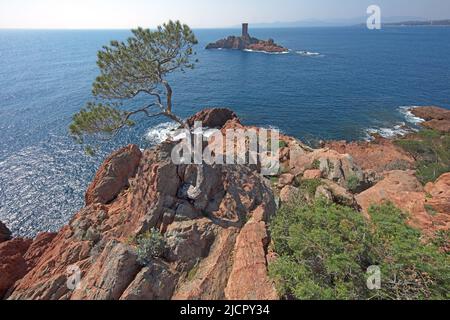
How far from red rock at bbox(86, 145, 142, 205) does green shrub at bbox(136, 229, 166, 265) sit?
10.3 meters

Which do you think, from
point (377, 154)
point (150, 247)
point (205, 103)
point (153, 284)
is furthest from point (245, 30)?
point (153, 284)

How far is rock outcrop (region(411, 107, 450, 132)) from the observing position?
196ft

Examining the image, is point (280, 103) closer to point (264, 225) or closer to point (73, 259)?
point (264, 225)

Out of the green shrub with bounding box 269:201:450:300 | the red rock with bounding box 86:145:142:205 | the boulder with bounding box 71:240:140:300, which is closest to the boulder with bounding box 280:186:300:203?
the green shrub with bounding box 269:201:450:300

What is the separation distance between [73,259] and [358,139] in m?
54.4

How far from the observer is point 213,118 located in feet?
190

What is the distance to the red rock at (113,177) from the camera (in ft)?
79.9

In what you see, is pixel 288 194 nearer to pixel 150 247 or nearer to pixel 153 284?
pixel 150 247

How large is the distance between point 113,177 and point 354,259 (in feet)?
67.3

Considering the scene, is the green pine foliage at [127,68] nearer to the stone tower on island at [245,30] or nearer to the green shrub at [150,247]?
the green shrub at [150,247]

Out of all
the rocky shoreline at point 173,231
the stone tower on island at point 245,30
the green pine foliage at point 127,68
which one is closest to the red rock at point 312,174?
the rocky shoreline at point 173,231

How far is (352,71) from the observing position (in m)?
107

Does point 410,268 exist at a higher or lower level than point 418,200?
higher

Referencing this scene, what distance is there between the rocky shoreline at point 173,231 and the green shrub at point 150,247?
25 cm
